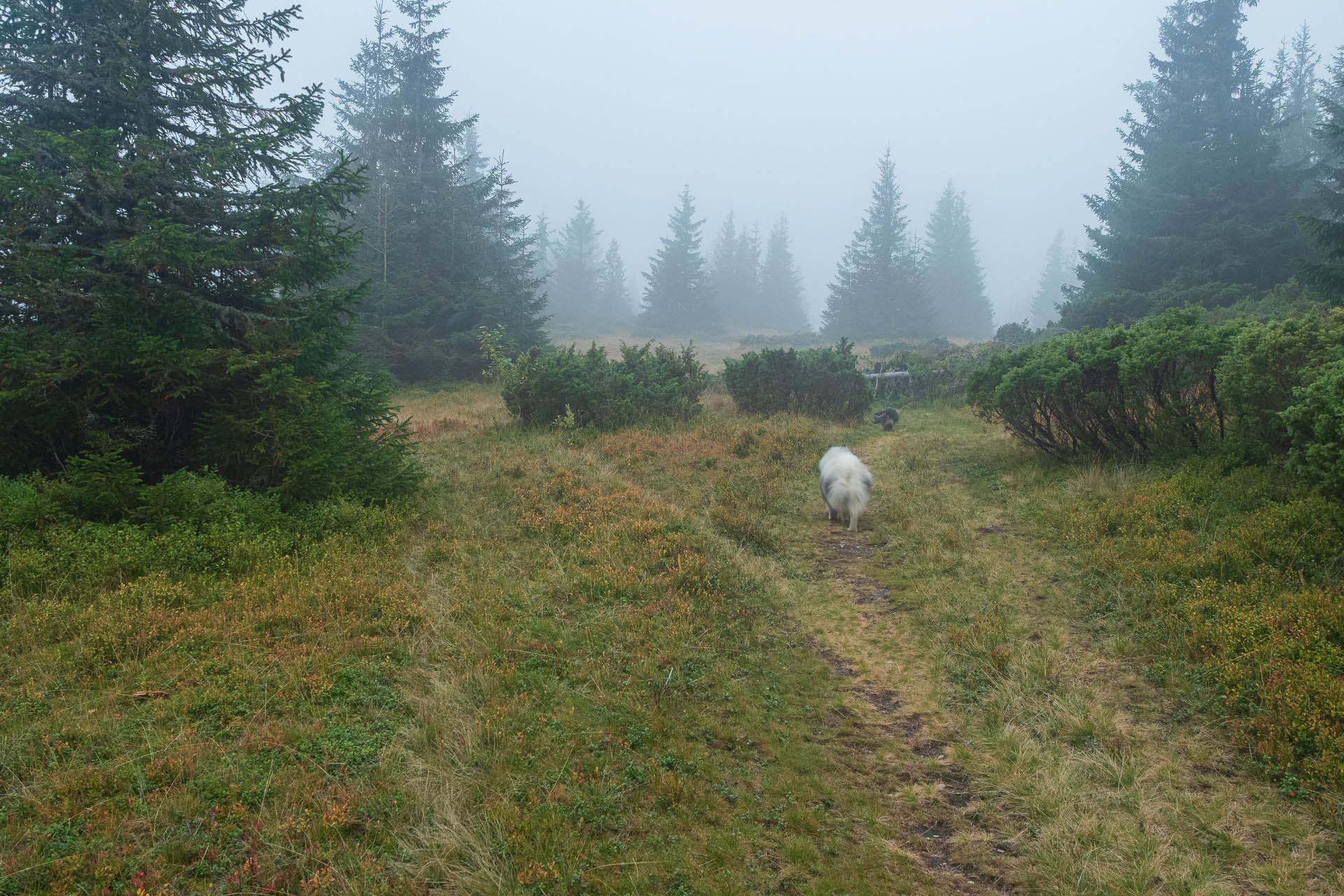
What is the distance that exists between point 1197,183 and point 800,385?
17460 mm

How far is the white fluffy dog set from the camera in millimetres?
9898

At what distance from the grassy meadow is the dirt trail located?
0.03m

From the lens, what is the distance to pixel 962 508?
1002 centimetres

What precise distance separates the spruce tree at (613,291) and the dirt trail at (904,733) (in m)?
57.9

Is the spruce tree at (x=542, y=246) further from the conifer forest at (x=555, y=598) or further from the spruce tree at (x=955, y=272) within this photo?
the conifer forest at (x=555, y=598)

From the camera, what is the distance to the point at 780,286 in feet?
225

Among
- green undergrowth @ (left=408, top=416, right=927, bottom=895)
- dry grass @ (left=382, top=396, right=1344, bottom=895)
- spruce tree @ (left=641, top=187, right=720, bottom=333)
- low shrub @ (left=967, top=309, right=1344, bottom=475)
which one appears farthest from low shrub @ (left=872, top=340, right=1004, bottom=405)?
spruce tree @ (left=641, top=187, right=720, bottom=333)

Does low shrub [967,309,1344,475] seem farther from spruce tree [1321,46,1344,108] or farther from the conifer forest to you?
spruce tree [1321,46,1344,108]

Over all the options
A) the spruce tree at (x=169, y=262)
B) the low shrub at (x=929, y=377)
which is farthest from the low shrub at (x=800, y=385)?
the spruce tree at (x=169, y=262)

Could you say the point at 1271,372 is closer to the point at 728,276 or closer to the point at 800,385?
the point at 800,385

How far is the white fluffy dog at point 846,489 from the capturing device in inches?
390

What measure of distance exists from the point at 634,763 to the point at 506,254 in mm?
28411

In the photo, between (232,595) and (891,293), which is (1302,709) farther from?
(891,293)

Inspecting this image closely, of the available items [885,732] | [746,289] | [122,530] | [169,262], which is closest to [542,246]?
[746,289]
